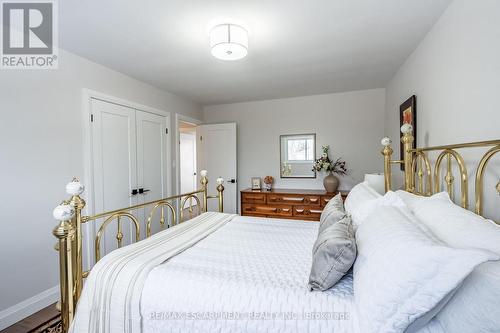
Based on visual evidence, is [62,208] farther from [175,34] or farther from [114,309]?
[175,34]

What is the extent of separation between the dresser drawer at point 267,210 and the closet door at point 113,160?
1717 millimetres

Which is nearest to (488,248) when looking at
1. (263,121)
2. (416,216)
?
(416,216)

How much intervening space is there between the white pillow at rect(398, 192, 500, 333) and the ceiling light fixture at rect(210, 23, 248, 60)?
174 cm

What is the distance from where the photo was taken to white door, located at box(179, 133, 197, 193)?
21.1 ft

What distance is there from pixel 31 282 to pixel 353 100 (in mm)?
4620

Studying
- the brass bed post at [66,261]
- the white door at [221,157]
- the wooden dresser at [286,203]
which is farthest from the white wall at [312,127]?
the brass bed post at [66,261]

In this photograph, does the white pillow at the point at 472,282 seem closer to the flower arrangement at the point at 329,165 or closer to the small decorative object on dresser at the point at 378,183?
the small decorative object on dresser at the point at 378,183

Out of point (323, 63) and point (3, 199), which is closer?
point (3, 199)

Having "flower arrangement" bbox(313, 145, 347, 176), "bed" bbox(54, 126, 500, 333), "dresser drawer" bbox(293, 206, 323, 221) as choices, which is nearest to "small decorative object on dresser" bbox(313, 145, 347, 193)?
"flower arrangement" bbox(313, 145, 347, 176)

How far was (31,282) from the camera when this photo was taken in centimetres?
212

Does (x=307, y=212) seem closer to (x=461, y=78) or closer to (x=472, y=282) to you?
(x=461, y=78)

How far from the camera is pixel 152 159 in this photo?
352 cm

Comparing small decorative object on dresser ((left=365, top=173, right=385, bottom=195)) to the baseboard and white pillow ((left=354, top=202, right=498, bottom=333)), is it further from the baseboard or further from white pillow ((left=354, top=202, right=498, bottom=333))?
the baseboard

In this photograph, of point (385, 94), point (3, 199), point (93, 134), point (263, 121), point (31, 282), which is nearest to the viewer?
point (3, 199)
